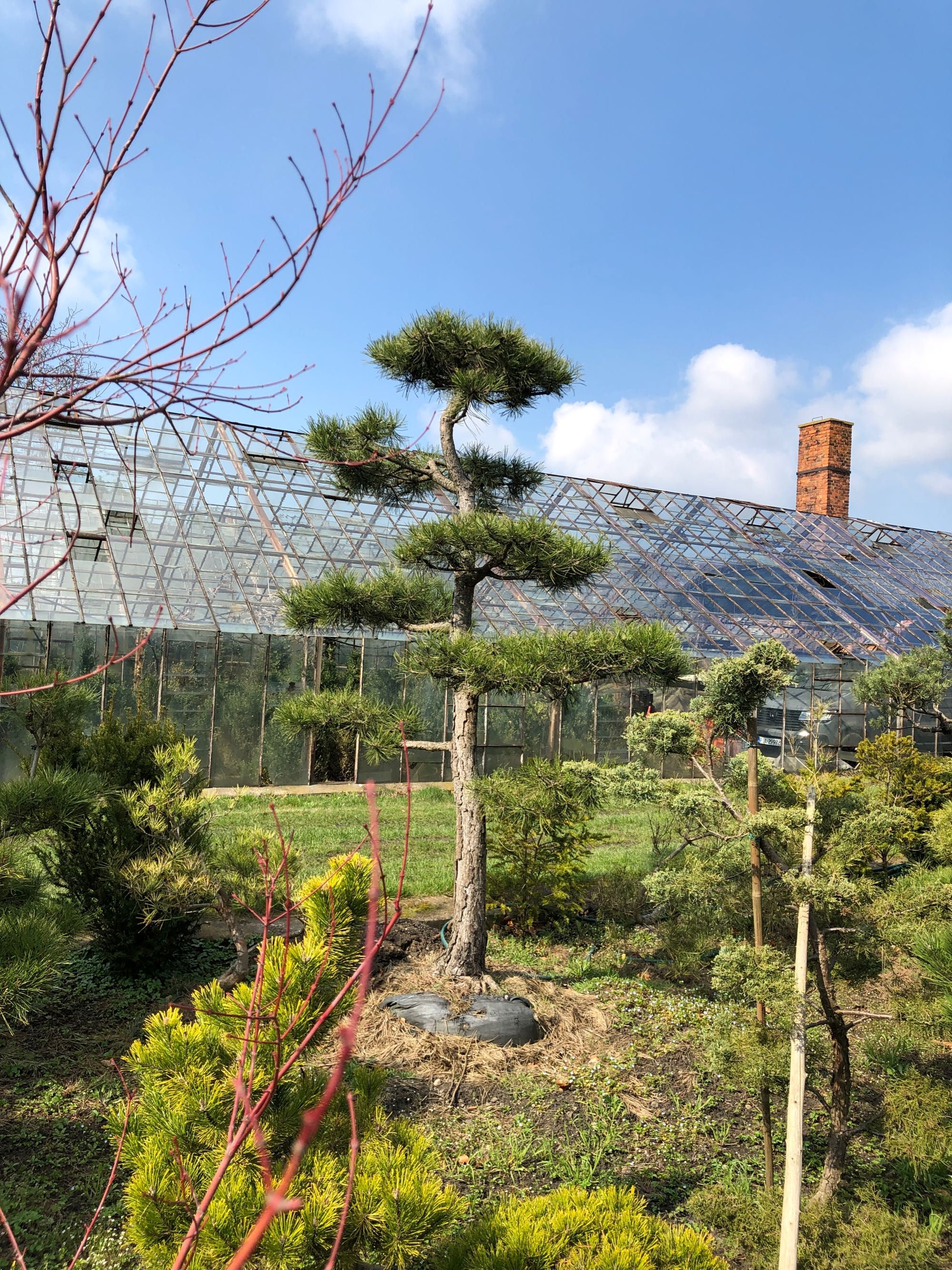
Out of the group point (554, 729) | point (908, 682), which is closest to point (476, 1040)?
point (908, 682)

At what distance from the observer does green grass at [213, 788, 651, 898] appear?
9.33 metres

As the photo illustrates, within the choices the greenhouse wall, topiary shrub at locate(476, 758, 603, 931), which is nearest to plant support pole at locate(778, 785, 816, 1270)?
topiary shrub at locate(476, 758, 603, 931)

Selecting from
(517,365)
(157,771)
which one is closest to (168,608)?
(157,771)

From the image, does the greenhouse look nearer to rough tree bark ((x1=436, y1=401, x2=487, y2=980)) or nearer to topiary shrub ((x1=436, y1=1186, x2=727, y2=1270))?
rough tree bark ((x1=436, y1=401, x2=487, y2=980))

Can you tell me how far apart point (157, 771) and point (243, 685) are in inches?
294

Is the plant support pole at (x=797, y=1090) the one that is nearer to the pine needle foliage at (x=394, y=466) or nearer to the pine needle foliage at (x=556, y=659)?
the pine needle foliage at (x=556, y=659)

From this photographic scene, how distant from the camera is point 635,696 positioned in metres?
16.5

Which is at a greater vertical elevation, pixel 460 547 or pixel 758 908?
pixel 460 547

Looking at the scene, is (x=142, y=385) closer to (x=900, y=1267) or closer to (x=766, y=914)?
(x=900, y=1267)

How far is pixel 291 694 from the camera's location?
1400 cm

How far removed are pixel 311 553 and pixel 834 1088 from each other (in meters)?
12.5

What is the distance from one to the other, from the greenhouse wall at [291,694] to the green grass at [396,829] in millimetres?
830

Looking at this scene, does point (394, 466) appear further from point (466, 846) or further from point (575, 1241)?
point (575, 1241)

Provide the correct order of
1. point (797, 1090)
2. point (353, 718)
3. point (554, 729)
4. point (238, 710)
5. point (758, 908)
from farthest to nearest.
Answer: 1. point (554, 729)
2. point (238, 710)
3. point (353, 718)
4. point (758, 908)
5. point (797, 1090)
